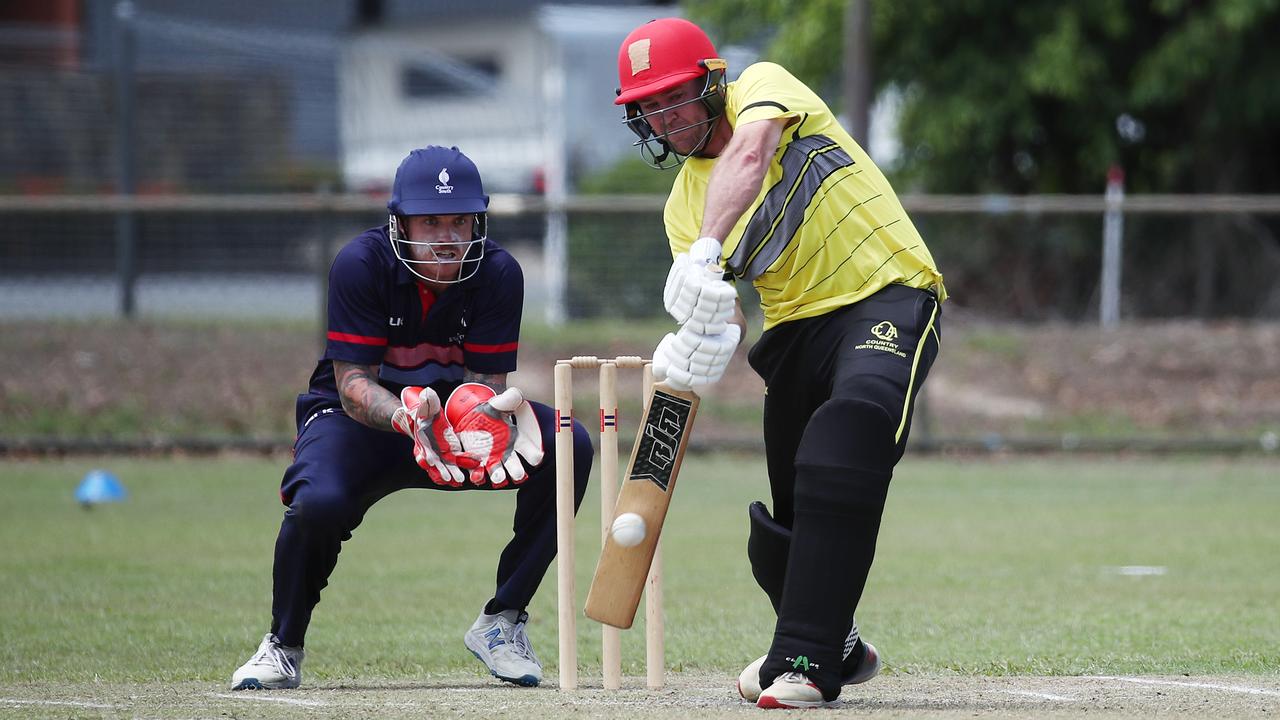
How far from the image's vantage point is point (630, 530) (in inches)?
191

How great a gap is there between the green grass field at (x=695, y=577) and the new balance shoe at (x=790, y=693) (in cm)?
110

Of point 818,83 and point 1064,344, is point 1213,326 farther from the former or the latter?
point 818,83

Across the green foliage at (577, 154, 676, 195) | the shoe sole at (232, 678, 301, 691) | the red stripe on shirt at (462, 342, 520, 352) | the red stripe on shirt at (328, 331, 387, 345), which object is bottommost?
the shoe sole at (232, 678, 301, 691)

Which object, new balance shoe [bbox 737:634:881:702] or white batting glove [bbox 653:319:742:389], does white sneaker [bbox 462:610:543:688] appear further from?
white batting glove [bbox 653:319:742:389]

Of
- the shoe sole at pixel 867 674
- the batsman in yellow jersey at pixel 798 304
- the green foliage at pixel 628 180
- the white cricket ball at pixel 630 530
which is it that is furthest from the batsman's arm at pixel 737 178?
the green foliage at pixel 628 180

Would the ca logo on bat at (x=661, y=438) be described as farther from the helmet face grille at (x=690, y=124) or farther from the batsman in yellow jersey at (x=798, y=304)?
the helmet face grille at (x=690, y=124)

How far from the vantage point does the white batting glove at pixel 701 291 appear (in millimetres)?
4406

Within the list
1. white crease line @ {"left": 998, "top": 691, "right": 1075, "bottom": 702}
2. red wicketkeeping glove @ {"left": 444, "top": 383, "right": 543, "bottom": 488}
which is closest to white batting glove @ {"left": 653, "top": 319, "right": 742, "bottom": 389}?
red wicketkeeping glove @ {"left": 444, "top": 383, "right": 543, "bottom": 488}

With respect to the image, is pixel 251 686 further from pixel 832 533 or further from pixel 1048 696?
pixel 1048 696

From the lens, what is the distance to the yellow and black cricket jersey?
4.77 meters

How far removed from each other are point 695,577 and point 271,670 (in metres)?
3.29

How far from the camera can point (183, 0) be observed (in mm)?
34156

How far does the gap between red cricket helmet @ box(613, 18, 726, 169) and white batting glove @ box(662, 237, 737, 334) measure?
0.52 meters

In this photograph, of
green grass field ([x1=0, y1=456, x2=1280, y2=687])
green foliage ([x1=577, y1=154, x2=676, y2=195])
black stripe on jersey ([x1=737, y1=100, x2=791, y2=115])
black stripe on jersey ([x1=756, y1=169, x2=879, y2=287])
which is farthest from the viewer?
green foliage ([x1=577, y1=154, x2=676, y2=195])
